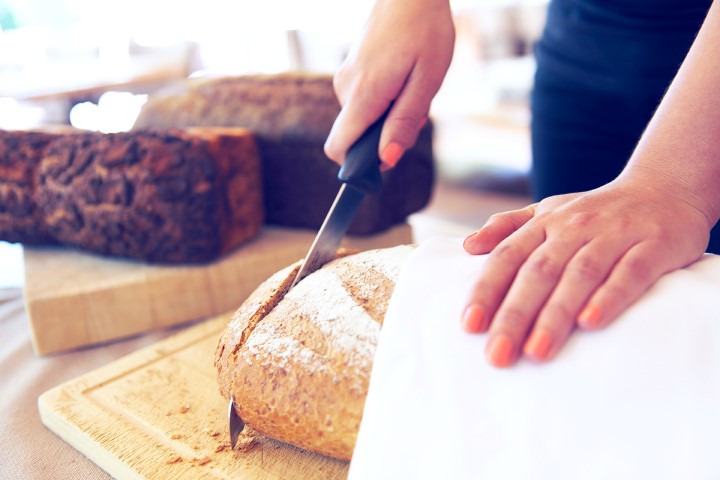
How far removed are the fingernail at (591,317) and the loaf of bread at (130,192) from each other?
90 centimetres

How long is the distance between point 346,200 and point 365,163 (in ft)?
0.23

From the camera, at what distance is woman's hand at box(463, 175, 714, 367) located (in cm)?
58

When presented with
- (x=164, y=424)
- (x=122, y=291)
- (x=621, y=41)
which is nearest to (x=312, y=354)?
(x=164, y=424)

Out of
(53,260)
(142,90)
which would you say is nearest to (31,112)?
(142,90)

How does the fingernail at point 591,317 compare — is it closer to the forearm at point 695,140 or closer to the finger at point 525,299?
the finger at point 525,299

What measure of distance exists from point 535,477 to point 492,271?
195 mm

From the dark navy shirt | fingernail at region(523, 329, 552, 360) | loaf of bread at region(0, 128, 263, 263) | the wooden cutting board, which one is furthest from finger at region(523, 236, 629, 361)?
loaf of bread at region(0, 128, 263, 263)

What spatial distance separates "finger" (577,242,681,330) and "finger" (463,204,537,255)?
15cm

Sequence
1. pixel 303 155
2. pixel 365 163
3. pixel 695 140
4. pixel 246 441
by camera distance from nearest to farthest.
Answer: pixel 695 140, pixel 246 441, pixel 365 163, pixel 303 155

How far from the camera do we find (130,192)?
129 centimetres

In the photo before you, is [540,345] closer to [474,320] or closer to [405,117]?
[474,320]

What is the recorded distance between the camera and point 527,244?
2.11 ft

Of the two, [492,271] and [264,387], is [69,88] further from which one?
[492,271]

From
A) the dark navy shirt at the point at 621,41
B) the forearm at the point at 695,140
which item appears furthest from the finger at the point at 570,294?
the dark navy shirt at the point at 621,41
